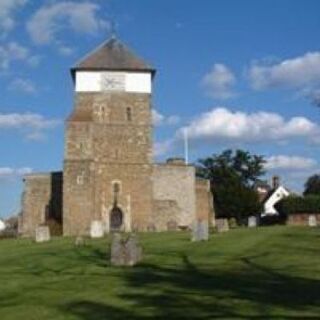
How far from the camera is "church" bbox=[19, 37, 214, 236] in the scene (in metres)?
66.9

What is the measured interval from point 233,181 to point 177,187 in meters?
26.3

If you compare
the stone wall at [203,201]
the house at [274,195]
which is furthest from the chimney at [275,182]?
the stone wall at [203,201]

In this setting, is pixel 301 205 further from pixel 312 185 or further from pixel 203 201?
pixel 312 185

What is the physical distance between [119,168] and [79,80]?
29.8 ft

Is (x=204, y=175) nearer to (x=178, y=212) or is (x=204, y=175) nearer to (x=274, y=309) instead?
A: (x=178, y=212)

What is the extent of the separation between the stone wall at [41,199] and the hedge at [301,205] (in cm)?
1972

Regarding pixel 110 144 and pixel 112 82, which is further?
pixel 112 82

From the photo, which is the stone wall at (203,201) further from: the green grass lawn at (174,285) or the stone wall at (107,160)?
the green grass lawn at (174,285)

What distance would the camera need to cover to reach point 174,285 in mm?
15031

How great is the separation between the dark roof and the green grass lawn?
48928mm

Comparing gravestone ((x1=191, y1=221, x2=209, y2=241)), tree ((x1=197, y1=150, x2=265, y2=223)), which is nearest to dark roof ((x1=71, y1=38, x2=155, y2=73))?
tree ((x1=197, y1=150, x2=265, y2=223))

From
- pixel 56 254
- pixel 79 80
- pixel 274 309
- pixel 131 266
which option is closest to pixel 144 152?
pixel 79 80

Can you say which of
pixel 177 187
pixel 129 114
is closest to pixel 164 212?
pixel 177 187

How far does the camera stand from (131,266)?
1941 centimetres
